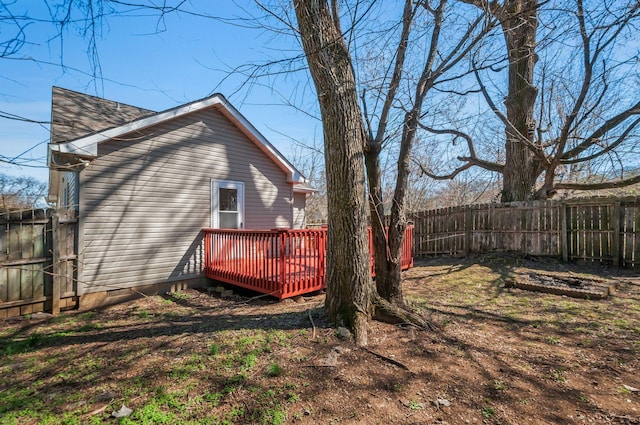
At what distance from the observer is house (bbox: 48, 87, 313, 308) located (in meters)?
5.50

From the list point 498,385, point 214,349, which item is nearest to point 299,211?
point 214,349

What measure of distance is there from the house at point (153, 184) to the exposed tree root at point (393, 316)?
4.62 m

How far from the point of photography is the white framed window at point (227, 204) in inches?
287

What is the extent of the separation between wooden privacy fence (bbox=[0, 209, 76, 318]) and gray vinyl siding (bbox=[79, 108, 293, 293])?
0.87 ft

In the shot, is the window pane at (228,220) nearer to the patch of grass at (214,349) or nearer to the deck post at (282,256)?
the deck post at (282,256)

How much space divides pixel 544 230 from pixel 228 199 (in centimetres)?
906

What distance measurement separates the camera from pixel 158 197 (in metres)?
6.42

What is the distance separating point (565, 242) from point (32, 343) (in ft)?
37.5

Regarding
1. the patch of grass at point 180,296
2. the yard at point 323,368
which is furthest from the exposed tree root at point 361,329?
the patch of grass at point 180,296

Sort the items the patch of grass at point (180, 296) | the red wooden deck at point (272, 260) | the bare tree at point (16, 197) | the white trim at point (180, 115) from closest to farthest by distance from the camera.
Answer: the bare tree at point (16, 197) < the white trim at point (180, 115) < the red wooden deck at point (272, 260) < the patch of grass at point (180, 296)

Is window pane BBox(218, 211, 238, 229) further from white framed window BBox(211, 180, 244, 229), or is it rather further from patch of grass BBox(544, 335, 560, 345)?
patch of grass BBox(544, 335, 560, 345)

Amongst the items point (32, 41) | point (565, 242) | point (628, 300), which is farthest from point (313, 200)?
point (32, 41)

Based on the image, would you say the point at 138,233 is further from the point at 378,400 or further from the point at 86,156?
the point at 378,400

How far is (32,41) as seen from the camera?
7.36 ft
